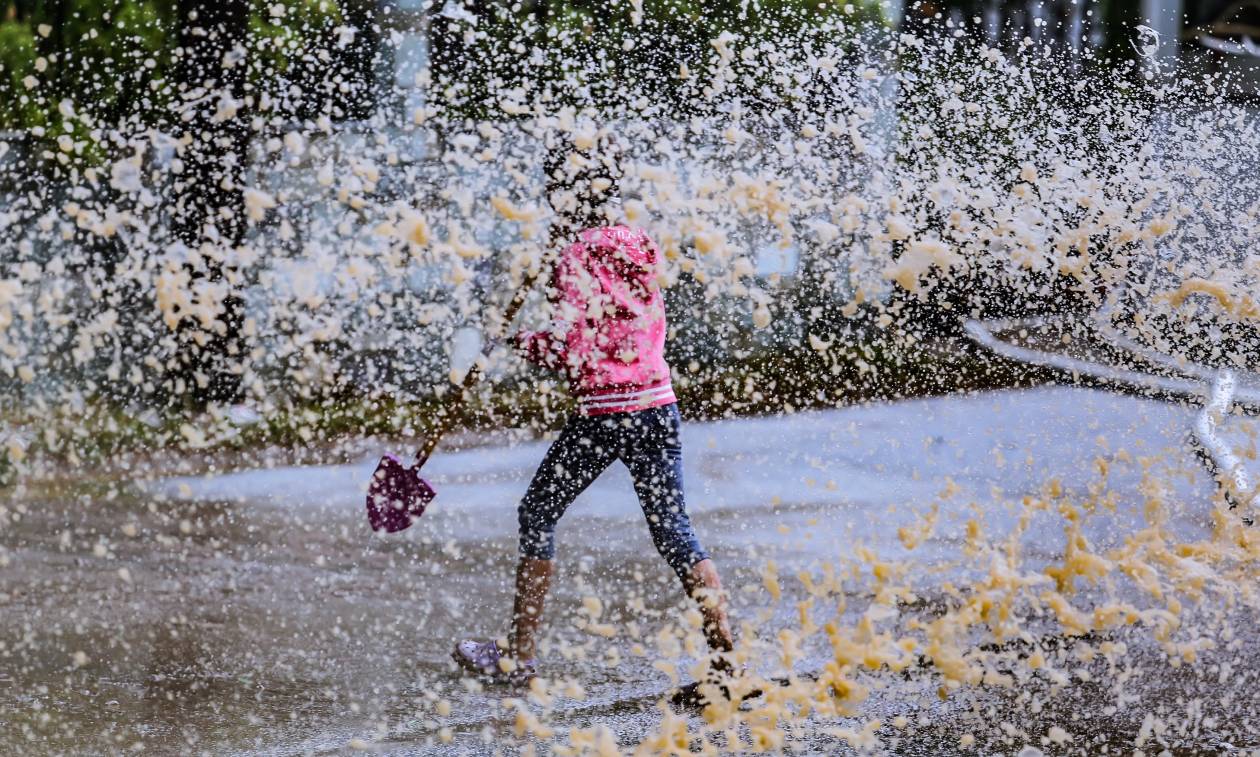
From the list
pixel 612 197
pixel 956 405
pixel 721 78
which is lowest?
pixel 956 405

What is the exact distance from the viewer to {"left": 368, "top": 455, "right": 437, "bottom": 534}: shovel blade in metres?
4.45

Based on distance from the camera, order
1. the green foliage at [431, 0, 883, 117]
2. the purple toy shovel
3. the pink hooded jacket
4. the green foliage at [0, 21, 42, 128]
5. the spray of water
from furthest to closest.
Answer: the green foliage at [431, 0, 883, 117] → the green foliage at [0, 21, 42, 128] → the spray of water → the purple toy shovel → the pink hooded jacket

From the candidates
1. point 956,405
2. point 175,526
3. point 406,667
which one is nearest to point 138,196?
point 175,526

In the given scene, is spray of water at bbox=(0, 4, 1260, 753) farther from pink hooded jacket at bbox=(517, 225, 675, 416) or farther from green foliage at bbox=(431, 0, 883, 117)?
pink hooded jacket at bbox=(517, 225, 675, 416)

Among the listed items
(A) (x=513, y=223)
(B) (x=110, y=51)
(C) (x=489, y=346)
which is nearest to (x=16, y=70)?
(B) (x=110, y=51)

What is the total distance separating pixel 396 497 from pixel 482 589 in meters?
1.49

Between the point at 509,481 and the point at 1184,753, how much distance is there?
16.5 feet

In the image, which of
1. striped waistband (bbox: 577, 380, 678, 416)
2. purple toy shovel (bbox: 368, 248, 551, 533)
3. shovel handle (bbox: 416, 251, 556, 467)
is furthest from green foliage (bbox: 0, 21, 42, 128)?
striped waistband (bbox: 577, 380, 678, 416)

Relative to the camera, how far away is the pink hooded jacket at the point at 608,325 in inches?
156

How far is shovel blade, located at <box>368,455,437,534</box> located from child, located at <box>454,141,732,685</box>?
411mm

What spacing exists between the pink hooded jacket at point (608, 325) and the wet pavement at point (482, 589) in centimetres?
89

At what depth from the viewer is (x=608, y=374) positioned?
4004 mm

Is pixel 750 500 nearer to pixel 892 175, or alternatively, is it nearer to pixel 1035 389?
pixel 1035 389

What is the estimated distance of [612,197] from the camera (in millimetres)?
4008
